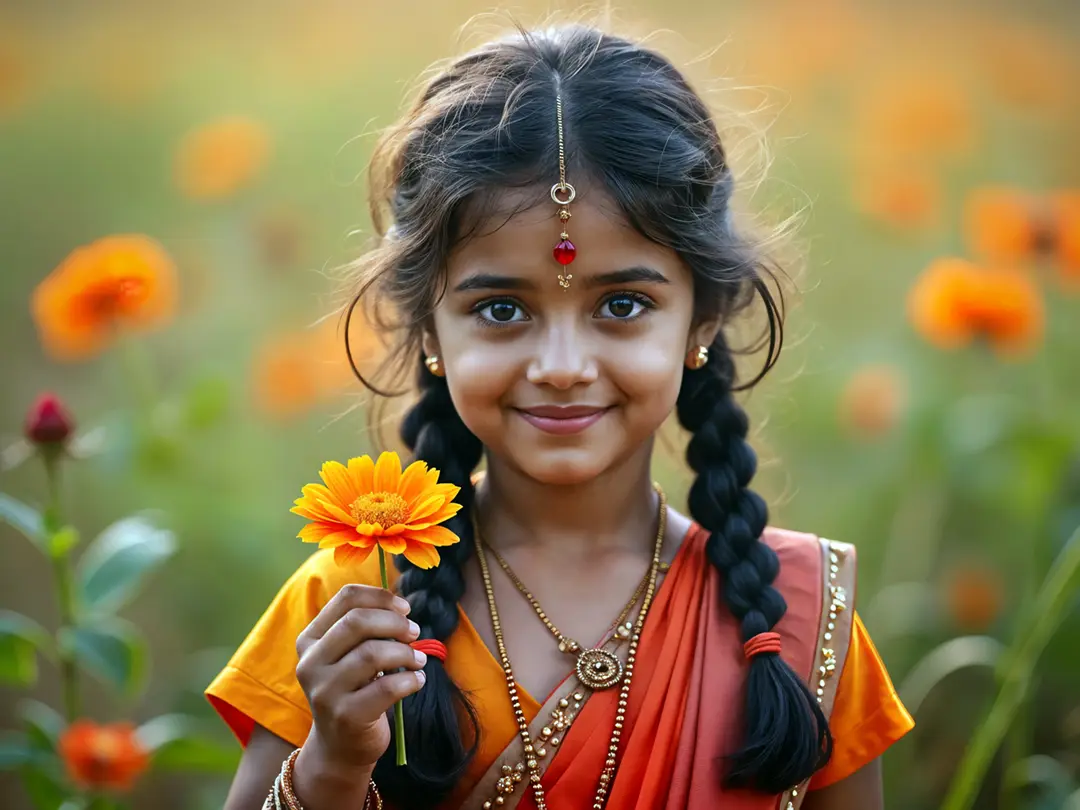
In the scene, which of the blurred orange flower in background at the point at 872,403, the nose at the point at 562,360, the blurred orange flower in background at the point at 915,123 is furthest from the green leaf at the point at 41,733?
the blurred orange flower in background at the point at 915,123

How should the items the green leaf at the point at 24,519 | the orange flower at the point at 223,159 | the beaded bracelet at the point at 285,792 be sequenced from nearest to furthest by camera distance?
the beaded bracelet at the point at 285,792
the green leaf at the point at 24,519
the orange flower at the point at 223,159

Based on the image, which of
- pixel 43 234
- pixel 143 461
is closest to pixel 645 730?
pixel 143 461

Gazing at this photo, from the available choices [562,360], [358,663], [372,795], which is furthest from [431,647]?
[562,360]

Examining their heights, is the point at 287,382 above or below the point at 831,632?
above

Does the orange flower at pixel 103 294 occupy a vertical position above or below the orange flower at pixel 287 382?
above

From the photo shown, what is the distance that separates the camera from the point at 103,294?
7.61 feet

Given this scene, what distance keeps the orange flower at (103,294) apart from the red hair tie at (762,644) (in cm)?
126

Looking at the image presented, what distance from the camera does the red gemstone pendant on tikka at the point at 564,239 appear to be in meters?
1.51

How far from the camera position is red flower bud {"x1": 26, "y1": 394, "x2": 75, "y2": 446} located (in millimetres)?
1880

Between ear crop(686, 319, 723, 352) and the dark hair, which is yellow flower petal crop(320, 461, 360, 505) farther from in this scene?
ear crop(686, 319, 723, 352)

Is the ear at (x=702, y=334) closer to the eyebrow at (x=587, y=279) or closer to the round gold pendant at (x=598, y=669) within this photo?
the eyebrow at (x=587, y=279)

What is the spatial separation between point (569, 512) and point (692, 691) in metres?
0.28

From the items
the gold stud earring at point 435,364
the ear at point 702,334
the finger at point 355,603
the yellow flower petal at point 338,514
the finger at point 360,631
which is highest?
the ear at point 702,334

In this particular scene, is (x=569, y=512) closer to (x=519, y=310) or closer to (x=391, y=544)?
(x=519, y=310)
